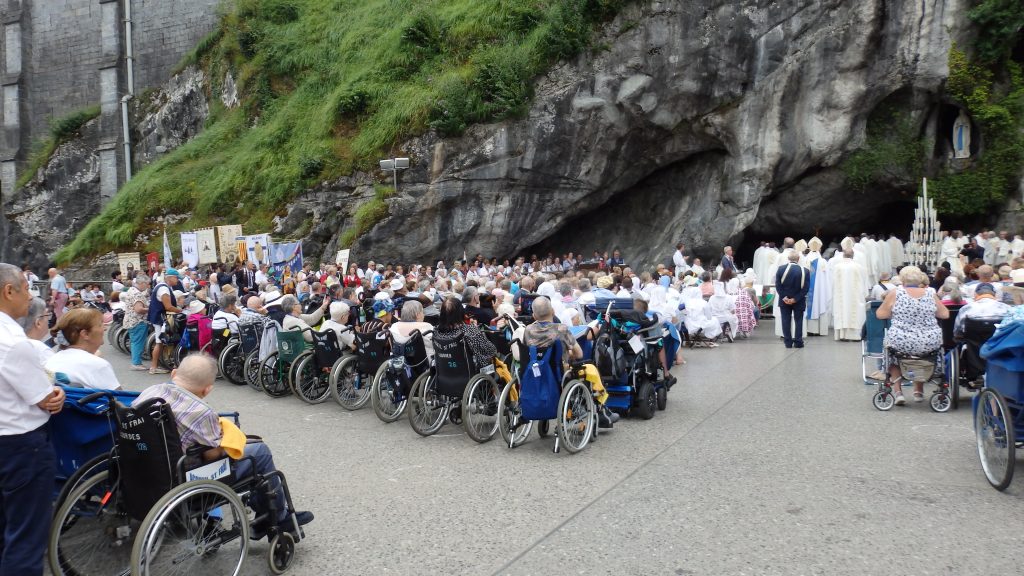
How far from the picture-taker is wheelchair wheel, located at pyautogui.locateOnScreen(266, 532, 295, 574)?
4.04 meters

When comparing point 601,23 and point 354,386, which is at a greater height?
point 601,23

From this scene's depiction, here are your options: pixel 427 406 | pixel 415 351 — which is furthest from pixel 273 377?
A: pixel 427 406

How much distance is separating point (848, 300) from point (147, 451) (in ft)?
41.9

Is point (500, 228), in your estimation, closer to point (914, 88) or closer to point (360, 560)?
point (914, 88)

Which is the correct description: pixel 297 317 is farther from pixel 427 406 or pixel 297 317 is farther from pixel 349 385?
pixel 427 406

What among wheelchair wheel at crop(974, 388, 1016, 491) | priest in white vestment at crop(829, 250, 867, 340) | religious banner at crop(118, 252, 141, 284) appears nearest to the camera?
wheelchair wheel at crop(974, 388, 1016, 491)

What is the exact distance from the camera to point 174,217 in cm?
2672

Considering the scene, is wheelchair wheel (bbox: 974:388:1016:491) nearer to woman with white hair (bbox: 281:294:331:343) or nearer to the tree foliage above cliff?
woman with white hair (bbox: 281:294:331:343)

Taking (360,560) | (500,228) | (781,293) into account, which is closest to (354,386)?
(360,560)

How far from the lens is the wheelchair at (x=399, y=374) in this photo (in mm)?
7547

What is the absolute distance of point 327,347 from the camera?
28.6ft

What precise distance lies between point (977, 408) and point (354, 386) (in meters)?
6.41

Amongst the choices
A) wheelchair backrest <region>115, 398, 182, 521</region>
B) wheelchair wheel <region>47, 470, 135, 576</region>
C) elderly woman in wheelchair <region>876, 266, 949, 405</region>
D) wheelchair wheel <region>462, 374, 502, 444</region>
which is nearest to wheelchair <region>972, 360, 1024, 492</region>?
elderly woman in wheelchair <region>876, 266, 949, 405</region>

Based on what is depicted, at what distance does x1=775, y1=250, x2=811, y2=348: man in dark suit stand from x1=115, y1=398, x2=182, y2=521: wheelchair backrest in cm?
1078
